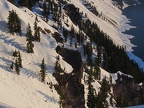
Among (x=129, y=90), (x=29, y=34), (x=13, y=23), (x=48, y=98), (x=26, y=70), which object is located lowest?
(x=48, y=98)

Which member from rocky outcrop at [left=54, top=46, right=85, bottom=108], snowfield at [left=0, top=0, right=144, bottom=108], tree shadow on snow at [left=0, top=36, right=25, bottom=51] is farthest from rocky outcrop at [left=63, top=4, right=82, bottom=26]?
tree shadow on snow at [left=0, top=36, right=25, bottom=51]

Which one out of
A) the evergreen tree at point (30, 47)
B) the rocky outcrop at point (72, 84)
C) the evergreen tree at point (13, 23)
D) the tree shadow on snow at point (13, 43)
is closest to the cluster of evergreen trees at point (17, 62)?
the tree shadow on snow at point (13, 43)

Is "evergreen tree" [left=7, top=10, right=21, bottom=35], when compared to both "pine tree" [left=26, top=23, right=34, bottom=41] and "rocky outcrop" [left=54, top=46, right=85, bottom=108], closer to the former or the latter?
"pine tree" [left=26, top=23, right=34, bottom=41]

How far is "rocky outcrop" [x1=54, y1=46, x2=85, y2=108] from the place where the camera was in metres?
80.3

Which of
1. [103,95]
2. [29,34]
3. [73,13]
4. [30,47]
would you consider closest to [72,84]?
[103,95]

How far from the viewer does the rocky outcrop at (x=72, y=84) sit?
3162 inches

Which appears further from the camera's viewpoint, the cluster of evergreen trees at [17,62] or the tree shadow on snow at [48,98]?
the cluster of evergreen trees at [17,62]

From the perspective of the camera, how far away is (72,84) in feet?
277

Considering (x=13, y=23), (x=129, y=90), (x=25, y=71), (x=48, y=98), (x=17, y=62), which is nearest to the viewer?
(x=48, y=98)

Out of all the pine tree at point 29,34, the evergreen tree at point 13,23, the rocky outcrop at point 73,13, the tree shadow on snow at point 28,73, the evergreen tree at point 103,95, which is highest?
the rocky outcrop at point 73,13

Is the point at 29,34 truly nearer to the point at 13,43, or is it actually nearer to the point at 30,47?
the point at 30,47

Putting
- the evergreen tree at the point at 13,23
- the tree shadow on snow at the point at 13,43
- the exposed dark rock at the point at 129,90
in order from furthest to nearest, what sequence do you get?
the exposed dark rock at the point at 129,90 → the evergreen tree at the point at 13,23 → the tree shadow on snow at the point at 13,43

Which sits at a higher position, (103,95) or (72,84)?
(72,84)

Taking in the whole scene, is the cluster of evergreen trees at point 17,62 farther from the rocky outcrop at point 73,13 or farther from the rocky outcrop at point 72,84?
the rocky outcrop at point 73,13
